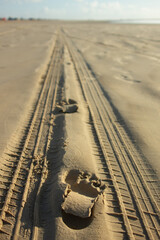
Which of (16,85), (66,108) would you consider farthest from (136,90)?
(16,85)

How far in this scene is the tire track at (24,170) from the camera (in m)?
2.59

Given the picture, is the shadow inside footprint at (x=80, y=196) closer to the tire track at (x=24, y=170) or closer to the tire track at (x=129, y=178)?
the tire track at (x=129, y=178)

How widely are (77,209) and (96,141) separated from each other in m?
1.80

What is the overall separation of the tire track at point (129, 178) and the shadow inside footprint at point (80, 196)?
15.4 inches

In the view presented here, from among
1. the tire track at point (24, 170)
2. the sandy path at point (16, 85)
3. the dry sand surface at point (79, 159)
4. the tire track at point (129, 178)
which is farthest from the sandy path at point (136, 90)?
the sandy path at point (16, 85)

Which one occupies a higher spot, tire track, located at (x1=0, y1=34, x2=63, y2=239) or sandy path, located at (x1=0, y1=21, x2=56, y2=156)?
sandy path, located at (x1=0, y1=21, x2=56, y2=156)

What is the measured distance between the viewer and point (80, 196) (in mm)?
2791

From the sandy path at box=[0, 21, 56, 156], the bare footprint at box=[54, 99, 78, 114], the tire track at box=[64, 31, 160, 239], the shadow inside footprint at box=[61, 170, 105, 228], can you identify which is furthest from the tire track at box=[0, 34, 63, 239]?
the tire track at box=[64, 31, 160, 239]

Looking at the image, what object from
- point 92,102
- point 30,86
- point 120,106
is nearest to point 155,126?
point 120,106

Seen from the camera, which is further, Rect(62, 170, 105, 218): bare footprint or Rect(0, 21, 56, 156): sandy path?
Rect(0, 21, 56, 156): sandy path

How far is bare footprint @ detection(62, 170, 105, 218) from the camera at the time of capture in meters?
2.60

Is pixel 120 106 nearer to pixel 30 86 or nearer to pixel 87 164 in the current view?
pixel 87 164

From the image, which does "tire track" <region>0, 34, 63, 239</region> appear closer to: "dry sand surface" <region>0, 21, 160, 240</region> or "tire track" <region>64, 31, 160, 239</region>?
"dry sand surface" <region>0, 21, 160, 240</region>

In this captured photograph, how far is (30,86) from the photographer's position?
22.7ft
